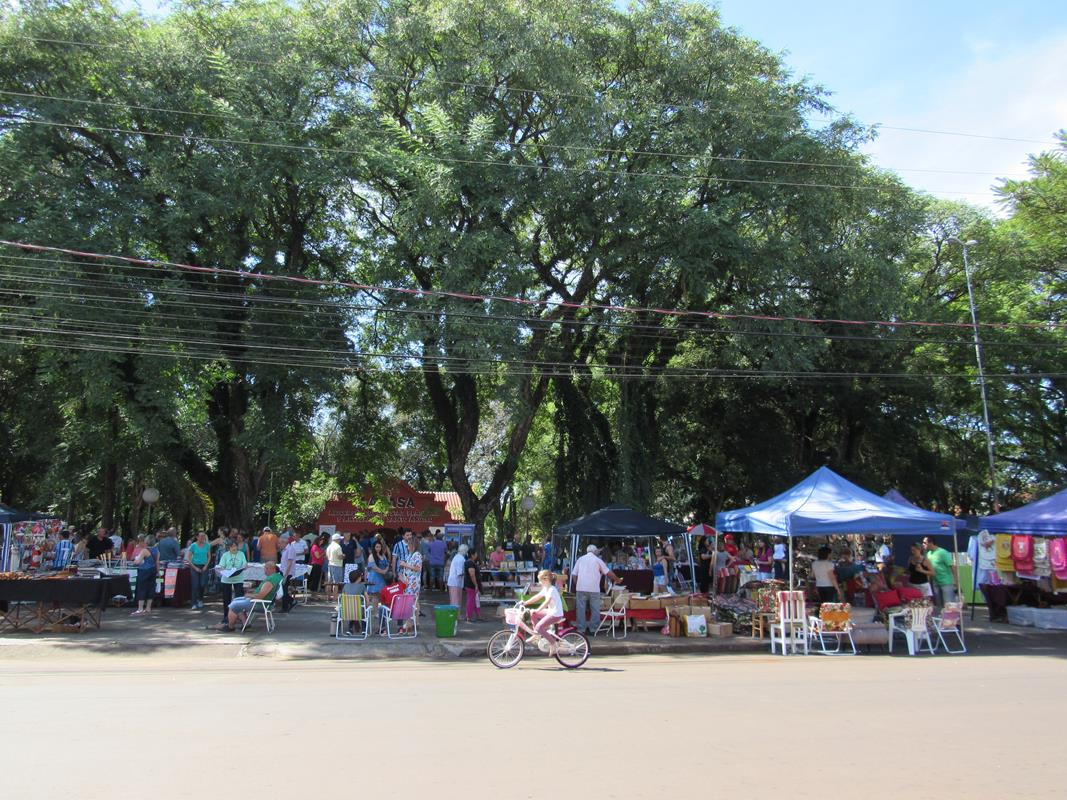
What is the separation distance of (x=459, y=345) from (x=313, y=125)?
25.8ft

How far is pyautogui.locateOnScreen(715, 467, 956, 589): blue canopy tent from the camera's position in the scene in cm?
1515

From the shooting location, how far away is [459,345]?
66.2 ft

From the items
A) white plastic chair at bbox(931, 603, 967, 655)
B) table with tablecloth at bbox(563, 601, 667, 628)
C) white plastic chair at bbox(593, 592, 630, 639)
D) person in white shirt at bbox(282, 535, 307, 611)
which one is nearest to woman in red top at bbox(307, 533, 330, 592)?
person in white shirt at bbox(282, 535, 307, 611)

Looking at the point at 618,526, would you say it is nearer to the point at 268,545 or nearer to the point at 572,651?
the point at 268,545

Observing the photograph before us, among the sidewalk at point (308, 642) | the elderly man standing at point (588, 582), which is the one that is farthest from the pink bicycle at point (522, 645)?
the elderly man standing at point (588, 582)

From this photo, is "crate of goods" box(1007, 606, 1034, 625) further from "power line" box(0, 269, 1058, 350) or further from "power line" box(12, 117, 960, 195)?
"power line" box(12, 117, 960, 195)

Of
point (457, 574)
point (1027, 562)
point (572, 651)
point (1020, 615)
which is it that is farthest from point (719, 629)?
point (1027, 562)

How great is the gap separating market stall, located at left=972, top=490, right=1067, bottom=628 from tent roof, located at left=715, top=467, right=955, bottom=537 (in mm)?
3357

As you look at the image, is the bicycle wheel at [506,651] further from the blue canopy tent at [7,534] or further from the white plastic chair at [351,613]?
the blue canopy tent at [7,534]

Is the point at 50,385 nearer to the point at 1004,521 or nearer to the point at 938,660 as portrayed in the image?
the point at 938,660

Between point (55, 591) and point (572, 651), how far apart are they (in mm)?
9525

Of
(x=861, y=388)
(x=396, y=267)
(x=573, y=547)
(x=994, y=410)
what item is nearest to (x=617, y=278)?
(x=396, y=267)

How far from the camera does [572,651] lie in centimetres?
1234

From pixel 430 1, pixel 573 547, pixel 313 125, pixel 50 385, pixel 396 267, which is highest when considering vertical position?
pixel 430 1
